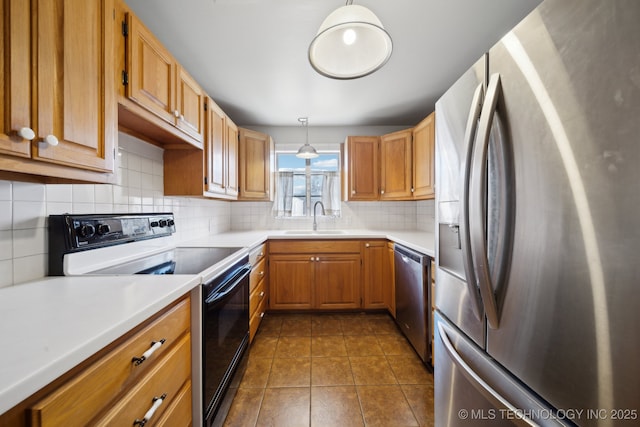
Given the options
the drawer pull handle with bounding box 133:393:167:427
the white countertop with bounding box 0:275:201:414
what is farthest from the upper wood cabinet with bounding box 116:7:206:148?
the drawer pull handle with bounding box 133:393:167:427

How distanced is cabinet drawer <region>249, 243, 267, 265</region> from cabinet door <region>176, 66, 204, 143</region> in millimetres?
955

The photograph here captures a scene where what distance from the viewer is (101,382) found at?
1.87 feet

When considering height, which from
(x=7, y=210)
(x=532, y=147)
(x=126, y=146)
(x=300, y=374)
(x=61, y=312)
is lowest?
(x=300, y=374)

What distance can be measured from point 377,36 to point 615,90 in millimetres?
941

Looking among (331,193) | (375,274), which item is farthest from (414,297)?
(331,193)

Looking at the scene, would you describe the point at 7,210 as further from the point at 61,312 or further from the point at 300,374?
→ the point at 300,374

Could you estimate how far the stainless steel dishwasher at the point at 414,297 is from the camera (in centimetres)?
170

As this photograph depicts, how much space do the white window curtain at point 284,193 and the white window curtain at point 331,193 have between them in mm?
459

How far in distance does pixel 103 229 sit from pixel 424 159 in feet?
8.21

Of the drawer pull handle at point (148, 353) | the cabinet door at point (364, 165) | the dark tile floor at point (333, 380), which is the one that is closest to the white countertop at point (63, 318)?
the drawer pull handle at point (148, 353)

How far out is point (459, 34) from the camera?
1585 millimetres

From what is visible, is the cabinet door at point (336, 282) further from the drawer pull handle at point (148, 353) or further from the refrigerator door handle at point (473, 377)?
the drawer pull handle at point (148, 353)

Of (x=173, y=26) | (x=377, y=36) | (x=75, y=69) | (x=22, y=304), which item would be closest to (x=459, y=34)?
(x=377, y=36)

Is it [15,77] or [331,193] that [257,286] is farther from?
[15,77]
